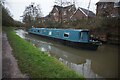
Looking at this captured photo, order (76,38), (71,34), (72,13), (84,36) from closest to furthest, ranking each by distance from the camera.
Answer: (84,36), (76,38), (71,34), (72,13)

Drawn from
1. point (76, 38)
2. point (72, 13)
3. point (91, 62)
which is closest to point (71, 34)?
point (76, 38)

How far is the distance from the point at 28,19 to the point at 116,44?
32.1 metres

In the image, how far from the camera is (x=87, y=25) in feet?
72.1

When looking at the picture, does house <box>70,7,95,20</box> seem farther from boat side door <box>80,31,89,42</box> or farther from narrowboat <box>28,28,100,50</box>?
boat side door <box>80,31,89,42</box>

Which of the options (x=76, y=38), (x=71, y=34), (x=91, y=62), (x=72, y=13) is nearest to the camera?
(x=91, y=62)

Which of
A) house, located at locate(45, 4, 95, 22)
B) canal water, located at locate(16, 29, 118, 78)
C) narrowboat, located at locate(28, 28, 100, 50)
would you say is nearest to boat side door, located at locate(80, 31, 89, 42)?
narrowboat, located at locate(28, 28, 100, 50)

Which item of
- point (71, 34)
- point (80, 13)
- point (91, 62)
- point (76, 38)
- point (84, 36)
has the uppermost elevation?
point (80, 13)

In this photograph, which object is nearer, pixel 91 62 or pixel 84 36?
pixel 91 62

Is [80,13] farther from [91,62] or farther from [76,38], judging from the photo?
[91,62]

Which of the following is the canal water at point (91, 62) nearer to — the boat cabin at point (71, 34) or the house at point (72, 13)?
the boat cabin at point (71, 34)

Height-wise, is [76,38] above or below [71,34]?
below

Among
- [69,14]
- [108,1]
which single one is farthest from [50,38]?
[69,14]

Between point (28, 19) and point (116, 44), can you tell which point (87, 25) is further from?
point (28, 19)

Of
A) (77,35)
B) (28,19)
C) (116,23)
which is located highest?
Result: (28,19)
